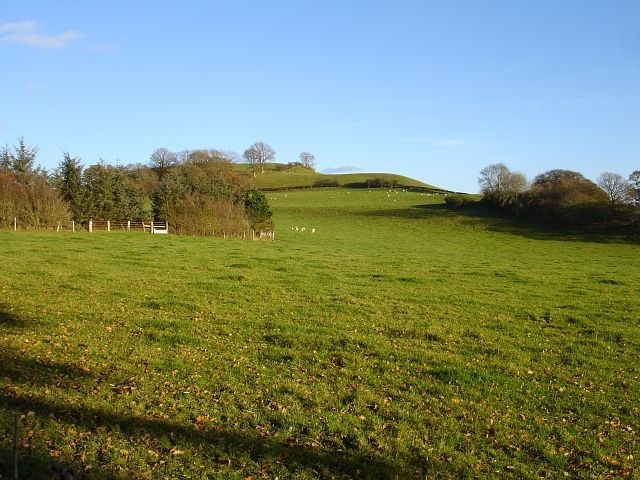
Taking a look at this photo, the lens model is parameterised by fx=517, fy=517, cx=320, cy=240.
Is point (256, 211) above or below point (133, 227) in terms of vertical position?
above

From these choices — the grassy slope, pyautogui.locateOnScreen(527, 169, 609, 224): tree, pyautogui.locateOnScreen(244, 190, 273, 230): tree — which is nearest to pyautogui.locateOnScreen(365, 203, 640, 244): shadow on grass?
pyautogui.locateOnScreen(527, 169, 609, 224): tree

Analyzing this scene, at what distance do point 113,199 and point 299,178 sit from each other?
9417cm

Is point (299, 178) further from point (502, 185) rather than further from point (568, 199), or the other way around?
point (568, 199)

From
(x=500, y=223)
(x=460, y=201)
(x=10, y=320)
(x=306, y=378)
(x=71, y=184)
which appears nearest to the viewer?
(x=306, y=378)

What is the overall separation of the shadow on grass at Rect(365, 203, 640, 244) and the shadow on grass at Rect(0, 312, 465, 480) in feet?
218

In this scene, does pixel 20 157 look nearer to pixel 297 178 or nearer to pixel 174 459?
pixel 174 459

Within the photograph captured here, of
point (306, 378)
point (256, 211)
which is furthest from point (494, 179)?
point (306, 378)

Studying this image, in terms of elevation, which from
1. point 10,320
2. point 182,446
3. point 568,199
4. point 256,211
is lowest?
point 182,446

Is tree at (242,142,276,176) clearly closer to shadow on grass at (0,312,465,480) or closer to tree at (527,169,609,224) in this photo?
tree at (527,169,609,224)

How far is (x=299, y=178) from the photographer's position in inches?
5659

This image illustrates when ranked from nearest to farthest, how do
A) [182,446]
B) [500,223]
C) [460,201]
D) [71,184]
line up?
[182,446] → [71,184] → [500,223] → [460,201]

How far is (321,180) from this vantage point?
142m

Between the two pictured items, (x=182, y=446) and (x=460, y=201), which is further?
(x=460, y=201)

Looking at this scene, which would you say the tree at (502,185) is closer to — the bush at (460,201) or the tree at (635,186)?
the bush at (460,201)
